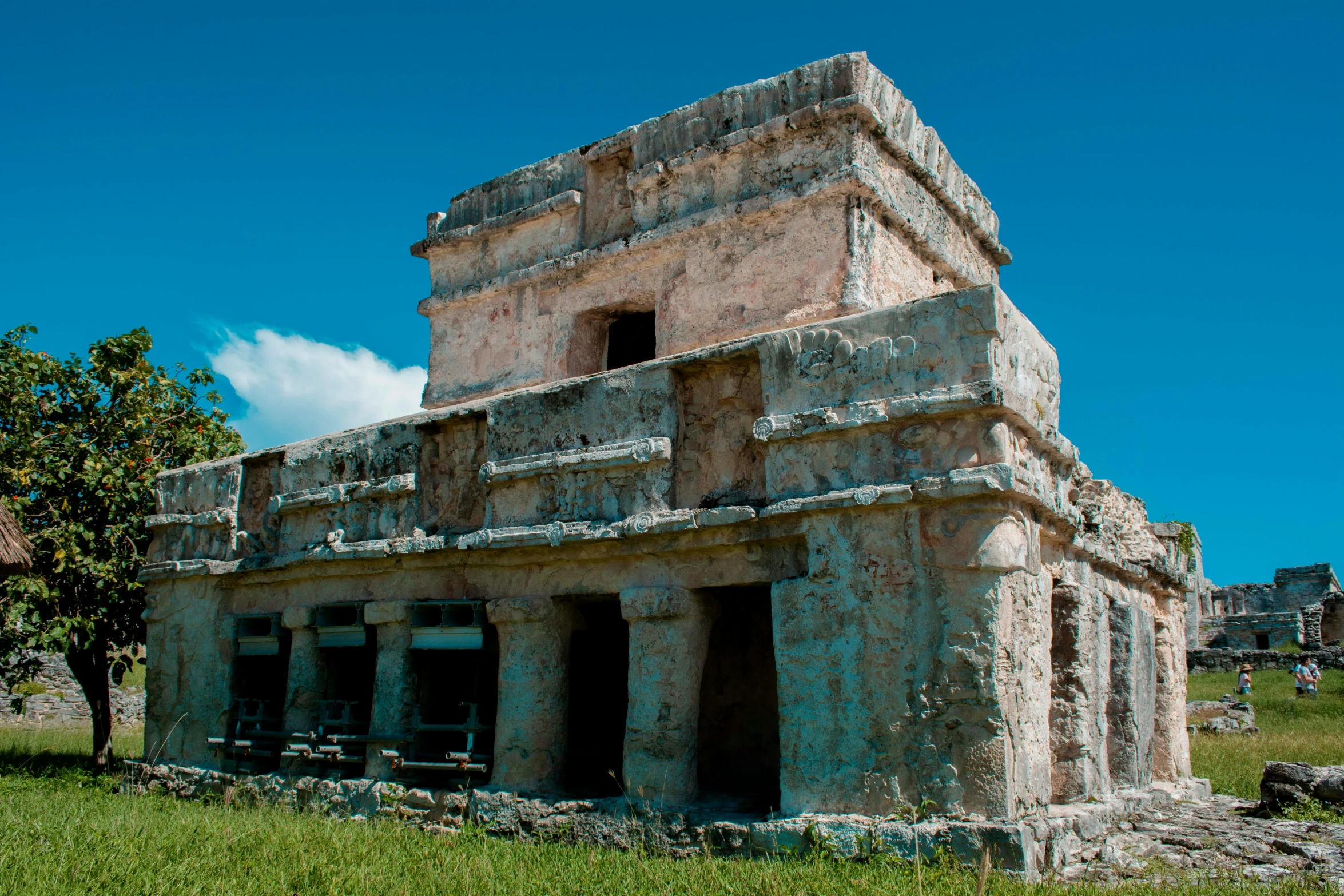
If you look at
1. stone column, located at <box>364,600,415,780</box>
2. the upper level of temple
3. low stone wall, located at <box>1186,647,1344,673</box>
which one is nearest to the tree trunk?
the upper level of temple

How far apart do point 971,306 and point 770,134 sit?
334 centimetres

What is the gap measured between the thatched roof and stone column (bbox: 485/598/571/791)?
327 cm

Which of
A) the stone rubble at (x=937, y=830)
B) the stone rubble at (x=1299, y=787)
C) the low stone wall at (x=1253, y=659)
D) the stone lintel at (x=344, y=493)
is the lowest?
the stone rubble at (x=937, y=830)

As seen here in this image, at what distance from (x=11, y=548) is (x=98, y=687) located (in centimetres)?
374

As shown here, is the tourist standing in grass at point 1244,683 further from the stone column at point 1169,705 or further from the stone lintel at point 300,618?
the stone lintel at point 300,618

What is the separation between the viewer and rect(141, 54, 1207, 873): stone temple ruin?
4.95 metres

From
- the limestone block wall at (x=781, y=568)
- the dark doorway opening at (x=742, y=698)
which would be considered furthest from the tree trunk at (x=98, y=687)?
the dark doorway opening at (x=742, y=698)

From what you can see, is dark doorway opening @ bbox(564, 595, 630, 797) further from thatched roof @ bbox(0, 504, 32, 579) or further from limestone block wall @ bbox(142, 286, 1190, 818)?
thatched roof @ bbox(0, 504, 32, 579)

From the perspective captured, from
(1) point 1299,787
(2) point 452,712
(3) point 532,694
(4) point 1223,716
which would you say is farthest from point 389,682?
(4) point 1223,716

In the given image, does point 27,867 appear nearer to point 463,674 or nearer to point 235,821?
point 235,821

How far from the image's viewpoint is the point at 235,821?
634 centimetres

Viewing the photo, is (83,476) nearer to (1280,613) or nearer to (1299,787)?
(1299,787)

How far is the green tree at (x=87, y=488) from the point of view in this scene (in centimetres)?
907

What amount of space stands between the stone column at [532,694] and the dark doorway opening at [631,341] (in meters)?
3.42
